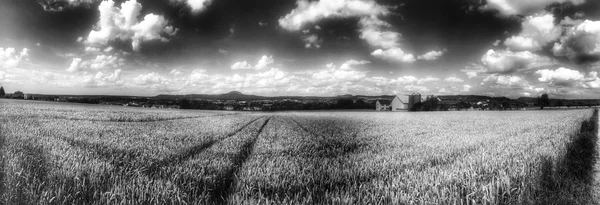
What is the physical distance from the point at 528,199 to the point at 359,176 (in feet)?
7.59

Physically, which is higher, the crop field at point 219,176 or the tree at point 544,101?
the tree at point 544,101

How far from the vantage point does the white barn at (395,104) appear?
56500 mm

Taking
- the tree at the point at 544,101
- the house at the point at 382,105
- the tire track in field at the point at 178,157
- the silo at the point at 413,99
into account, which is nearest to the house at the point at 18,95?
the tire track in field at the point at 178,157

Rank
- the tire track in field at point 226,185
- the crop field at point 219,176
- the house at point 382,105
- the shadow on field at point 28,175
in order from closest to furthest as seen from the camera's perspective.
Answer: the shadow on field at point 28,175
the crop field at point 219,176
the tire track in field at point 226,185
the house at point 382,105

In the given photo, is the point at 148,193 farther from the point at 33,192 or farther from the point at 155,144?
the point at 155,144

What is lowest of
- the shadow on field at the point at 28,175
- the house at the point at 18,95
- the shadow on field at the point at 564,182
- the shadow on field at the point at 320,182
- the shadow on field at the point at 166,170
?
the shadow on field at the point at 564,182

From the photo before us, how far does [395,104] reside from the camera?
61625 millimetres

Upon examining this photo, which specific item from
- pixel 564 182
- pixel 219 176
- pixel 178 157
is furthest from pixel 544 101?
pixel 178 157

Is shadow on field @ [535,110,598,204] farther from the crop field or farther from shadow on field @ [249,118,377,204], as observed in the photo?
shadow on field @ [249,118,377,204]

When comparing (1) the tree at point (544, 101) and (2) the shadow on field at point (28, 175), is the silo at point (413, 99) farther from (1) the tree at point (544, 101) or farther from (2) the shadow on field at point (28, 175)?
(1) the tree at point (544, 101)

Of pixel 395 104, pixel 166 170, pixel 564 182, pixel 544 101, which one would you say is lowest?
pixel 564 182

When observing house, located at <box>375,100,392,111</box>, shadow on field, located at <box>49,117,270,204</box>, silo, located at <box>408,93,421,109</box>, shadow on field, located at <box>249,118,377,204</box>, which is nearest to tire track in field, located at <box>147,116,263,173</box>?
shadow on field, located at <box>49,117,270,204</box>

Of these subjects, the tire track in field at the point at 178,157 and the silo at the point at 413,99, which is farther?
the silo at the point at 413,99

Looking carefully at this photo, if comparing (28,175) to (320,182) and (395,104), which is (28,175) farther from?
(395,104)
